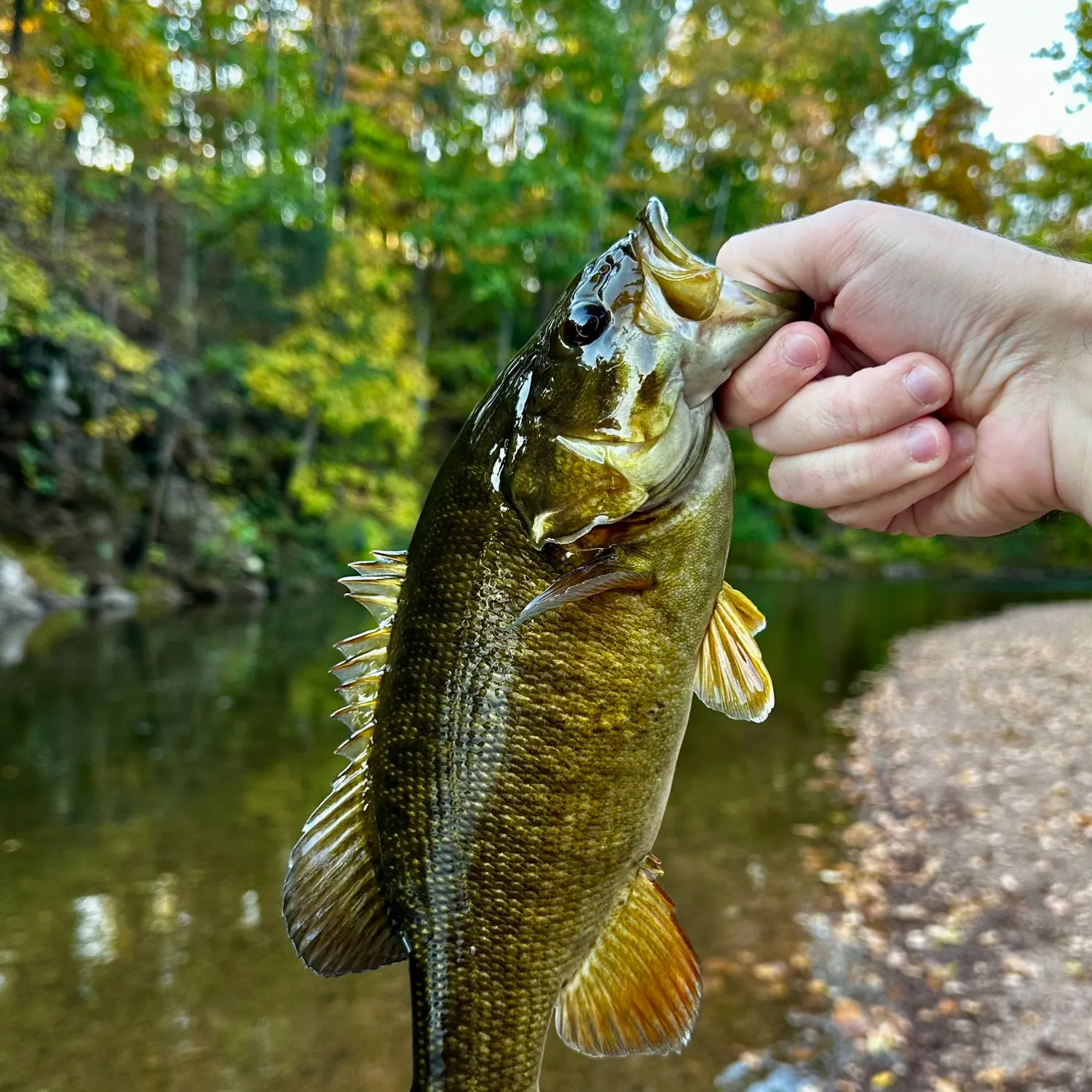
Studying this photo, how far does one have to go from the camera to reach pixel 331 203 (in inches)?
733

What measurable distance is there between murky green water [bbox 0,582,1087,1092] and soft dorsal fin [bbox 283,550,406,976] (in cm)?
233

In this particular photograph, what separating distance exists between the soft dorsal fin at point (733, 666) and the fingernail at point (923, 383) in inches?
21.7

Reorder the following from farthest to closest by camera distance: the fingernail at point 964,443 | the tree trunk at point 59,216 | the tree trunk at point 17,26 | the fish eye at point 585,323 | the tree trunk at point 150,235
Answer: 1. the tree trunk at point 150,235
2. the tree trunk at point 59,216
3. the tree trunk at point 17,26
4. the fingernail at point 964,443
5. the fish eye at point 585,323

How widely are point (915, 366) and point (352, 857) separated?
61.4 inches

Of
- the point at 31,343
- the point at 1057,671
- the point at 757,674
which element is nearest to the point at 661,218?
the point at 757,674

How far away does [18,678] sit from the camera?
9094 mm

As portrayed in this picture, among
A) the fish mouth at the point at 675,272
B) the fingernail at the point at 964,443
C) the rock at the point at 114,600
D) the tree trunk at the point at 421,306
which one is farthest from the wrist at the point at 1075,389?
the tree trunk at the point at 421,306

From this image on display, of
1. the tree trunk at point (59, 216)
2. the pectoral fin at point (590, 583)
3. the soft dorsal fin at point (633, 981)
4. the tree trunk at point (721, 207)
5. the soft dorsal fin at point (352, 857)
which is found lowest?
the soft dorsal fin at point (633, 981)

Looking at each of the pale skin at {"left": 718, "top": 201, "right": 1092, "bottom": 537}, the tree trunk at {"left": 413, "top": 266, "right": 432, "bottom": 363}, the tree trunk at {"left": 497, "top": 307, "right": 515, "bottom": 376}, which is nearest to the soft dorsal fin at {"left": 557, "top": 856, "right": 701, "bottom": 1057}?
the pale skin at {"left": 718, "top": 201, "right": 1092, "bottom": 537}

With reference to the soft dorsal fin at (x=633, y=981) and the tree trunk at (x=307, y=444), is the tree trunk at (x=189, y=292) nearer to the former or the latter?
the tree trunk at (x=307, y=444)

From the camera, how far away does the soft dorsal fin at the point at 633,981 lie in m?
1.73

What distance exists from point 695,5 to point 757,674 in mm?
26065

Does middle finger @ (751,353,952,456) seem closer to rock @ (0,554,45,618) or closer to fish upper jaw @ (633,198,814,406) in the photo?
fish upper jaw @ (633,198,814,406)

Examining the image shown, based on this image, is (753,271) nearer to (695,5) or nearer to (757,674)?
(757,674)
